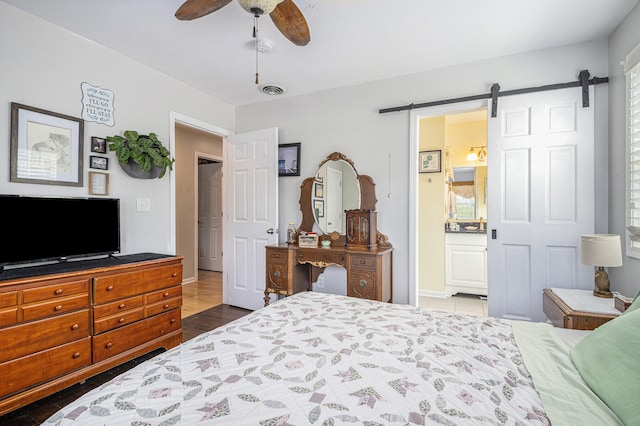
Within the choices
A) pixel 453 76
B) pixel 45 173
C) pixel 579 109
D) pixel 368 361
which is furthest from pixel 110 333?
pixel 579 109

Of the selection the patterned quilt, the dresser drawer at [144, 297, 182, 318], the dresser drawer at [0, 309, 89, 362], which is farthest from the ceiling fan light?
the dresser drawer at [144, 297, 182, 318]

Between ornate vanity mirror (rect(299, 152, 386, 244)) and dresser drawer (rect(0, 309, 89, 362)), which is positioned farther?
ornate vanity mirror (rect(299, 152, 386, 244))

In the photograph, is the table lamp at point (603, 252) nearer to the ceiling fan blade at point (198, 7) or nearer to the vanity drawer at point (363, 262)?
the vanity drawer at point (363, 262)

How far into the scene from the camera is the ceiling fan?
1.59 m

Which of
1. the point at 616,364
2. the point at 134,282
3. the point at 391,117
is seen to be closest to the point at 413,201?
the point at 391,117

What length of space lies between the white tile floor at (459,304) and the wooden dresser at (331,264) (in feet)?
3.65

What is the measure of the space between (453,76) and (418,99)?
0.37 m

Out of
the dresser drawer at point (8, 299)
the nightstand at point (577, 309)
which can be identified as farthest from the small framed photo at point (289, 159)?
the nightstand at point (577, 309)

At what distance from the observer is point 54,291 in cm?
196

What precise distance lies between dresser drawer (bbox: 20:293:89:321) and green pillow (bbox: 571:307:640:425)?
2675 mm

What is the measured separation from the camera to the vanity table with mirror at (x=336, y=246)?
9.84 feet

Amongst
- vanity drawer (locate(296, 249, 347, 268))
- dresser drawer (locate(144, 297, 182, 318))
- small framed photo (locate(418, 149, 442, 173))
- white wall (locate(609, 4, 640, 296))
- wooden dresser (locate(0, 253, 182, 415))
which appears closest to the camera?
wooden dresser (locate(0, 253, 182, 415))

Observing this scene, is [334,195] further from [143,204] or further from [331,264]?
[143,204]

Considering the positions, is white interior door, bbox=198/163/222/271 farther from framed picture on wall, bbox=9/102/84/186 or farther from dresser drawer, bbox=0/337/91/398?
dresser drawer, bbox=0/337/91/398
